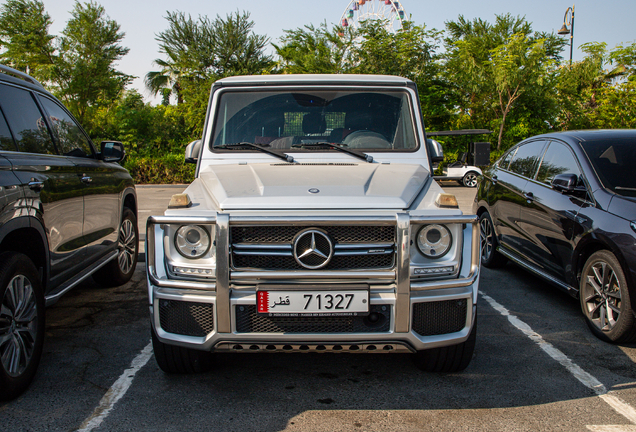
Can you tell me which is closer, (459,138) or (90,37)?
(459,138)

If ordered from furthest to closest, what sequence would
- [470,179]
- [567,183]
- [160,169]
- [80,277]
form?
[160,169]
[470,179]
[567,183]
[80,277]

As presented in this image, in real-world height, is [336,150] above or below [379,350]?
above

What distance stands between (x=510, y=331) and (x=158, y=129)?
82.1ft

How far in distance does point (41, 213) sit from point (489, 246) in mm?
5129

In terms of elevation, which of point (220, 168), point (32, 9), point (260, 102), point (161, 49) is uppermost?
point (32, 9)

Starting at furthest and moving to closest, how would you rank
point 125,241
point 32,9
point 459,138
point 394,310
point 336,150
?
point 32,9, point 459,138, point 125,241, point 336,150, point 394,310

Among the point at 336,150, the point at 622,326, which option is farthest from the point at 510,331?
the point at 336,150

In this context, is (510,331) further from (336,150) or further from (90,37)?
(90,37)

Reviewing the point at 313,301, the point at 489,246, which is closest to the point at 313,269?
the point at 313,301

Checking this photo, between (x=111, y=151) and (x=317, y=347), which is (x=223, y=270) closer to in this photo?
(x=317, y=347)

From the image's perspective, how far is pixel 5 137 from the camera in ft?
11.2

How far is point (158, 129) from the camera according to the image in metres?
26.7

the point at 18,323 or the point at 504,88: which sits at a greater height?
the point at 504,88

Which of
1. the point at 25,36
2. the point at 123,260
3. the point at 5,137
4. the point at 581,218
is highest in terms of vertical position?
the point at 25,36
